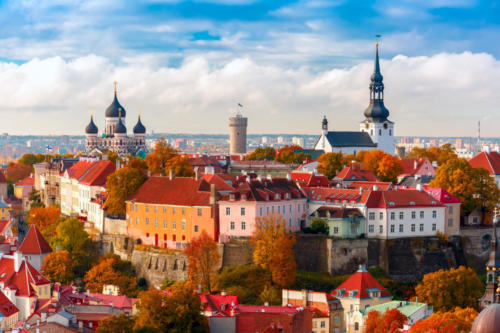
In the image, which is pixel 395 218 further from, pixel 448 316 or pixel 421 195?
pixel 448 316

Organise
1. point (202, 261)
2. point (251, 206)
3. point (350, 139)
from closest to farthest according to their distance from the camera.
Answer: point (202, 261) < point (251, 206) < point (350, 139)

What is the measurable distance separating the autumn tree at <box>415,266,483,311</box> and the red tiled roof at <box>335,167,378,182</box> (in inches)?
1142

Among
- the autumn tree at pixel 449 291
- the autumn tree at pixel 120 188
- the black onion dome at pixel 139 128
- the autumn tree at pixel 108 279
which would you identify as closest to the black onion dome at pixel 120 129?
the black onion dome at pixel 139 128

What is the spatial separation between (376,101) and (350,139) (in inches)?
376

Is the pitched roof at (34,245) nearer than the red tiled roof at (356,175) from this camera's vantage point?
Yes

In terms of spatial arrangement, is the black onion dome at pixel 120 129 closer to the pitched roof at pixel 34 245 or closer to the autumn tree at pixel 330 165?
the autumn tree at pixel 330 165

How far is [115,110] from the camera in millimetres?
165375

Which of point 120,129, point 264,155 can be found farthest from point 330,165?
point 120,129

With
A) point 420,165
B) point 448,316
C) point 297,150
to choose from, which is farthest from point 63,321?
point 297,150

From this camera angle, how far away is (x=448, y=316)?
59.3m

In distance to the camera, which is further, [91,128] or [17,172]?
[91,128]

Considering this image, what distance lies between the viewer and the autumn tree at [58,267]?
82.9 meters

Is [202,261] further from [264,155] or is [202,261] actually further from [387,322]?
[264,155]

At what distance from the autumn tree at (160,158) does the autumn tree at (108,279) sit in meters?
21.0
